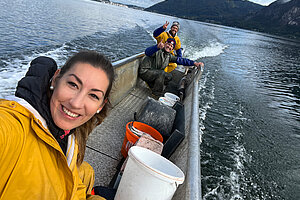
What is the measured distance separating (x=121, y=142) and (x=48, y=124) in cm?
252

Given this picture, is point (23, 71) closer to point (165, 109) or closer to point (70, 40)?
point (165, 109)

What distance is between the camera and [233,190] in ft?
15.5

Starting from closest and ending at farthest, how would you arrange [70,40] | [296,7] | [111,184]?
[111,184], [70,40], [296,7]

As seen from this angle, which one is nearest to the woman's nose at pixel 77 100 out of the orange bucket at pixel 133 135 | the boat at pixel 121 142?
the boat at pixel 121 142

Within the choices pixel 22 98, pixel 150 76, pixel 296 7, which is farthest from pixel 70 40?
pixel 296 7

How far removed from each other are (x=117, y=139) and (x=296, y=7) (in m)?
168

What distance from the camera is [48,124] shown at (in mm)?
1203

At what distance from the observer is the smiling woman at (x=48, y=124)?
3.07 feet

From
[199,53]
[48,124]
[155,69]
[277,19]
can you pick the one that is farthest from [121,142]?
[277,19]

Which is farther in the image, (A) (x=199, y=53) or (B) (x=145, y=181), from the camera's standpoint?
(A) (x=199, y=53)

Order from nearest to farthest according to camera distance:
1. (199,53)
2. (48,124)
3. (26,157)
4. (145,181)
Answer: (26,157) → (48,124) → (145,181) → (199,53)

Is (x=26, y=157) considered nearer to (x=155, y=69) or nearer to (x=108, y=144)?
(x=108, y=144)

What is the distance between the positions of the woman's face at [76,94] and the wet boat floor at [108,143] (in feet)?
5.43

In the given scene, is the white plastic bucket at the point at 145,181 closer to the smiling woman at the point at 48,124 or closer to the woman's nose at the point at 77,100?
the smiling woman at the point at 48,124
